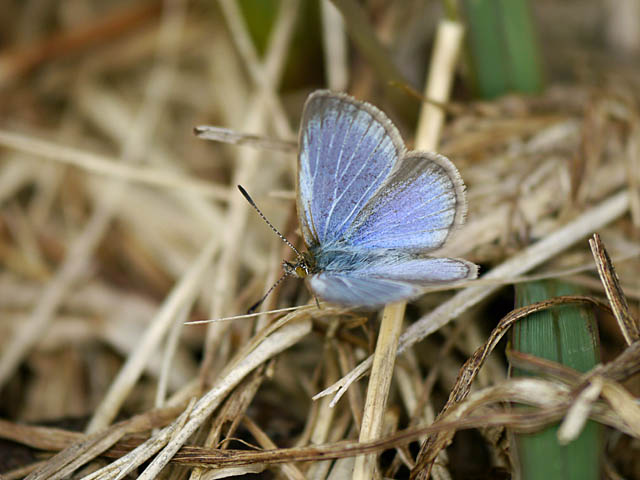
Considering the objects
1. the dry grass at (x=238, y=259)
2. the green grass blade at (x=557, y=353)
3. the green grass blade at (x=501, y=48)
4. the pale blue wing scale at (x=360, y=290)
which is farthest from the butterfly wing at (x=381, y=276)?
the green grass blade at (x=501, y=48)

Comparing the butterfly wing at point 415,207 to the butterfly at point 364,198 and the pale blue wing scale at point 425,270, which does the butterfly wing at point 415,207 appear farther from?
the pale blue wing scale at point 425,270

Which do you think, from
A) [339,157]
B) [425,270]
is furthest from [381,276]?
[339,157]

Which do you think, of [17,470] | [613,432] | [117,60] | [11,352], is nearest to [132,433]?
[17,470]

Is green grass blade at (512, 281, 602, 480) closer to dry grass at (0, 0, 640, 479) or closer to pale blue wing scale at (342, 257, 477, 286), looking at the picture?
dry grass at (0, 0, 640, 479)

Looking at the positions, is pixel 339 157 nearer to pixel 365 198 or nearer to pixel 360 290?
pixel 365 198

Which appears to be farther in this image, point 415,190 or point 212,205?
point 212,205

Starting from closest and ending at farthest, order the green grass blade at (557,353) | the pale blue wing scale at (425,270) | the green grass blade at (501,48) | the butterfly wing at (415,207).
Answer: the green grass blade at (557,353) → the pale blue wing scale at (425,270) → the butterfly wing at (415,207) → the green grass blade at (501,48)

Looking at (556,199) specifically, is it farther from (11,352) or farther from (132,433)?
(11,352)

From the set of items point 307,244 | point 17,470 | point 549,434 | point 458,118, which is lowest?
point 17,470
